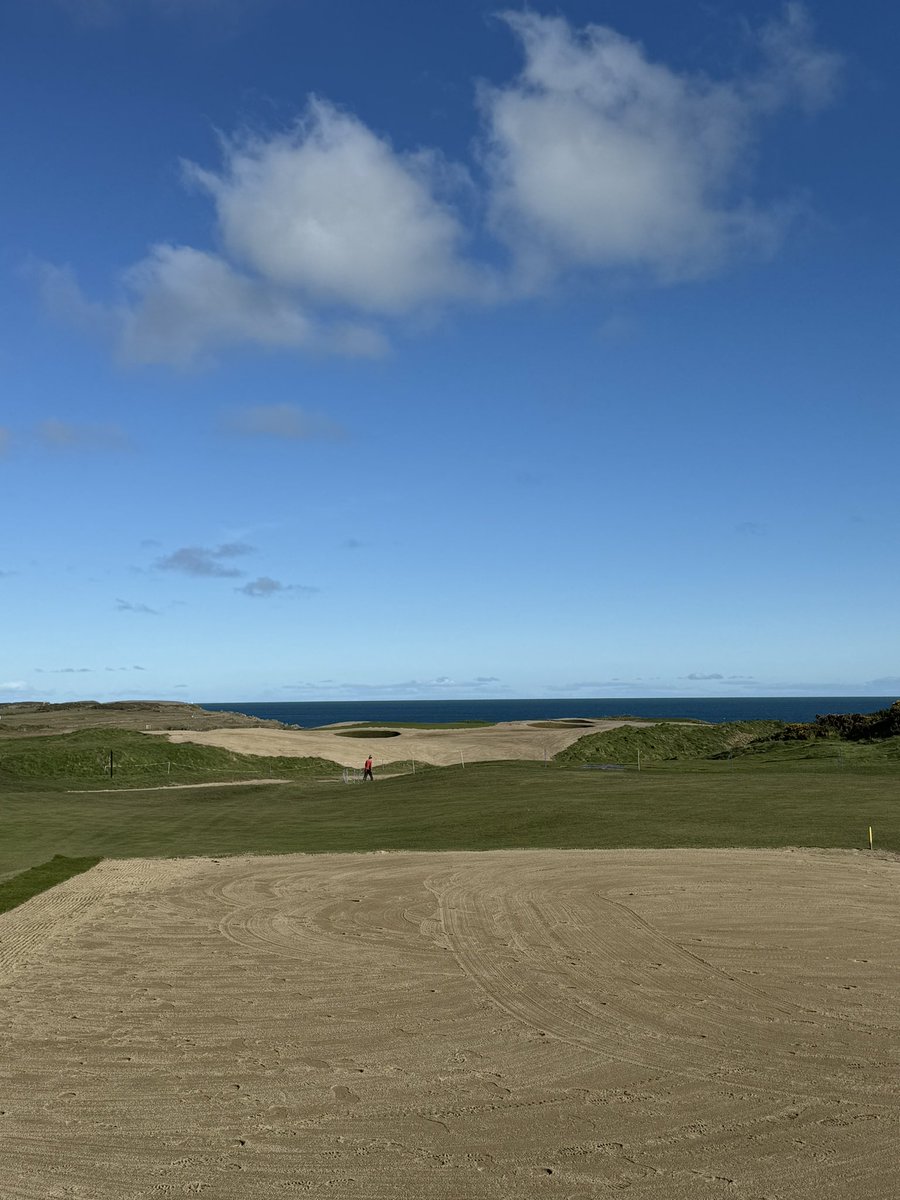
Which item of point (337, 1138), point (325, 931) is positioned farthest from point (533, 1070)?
point (325, 931)

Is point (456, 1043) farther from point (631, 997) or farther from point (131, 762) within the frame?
point (131, 762)

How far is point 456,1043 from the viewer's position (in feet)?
41.0

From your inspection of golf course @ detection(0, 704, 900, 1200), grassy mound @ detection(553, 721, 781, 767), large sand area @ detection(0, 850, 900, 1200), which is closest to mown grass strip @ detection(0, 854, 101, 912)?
golf course @ detection(0, 704, 900, 1200)

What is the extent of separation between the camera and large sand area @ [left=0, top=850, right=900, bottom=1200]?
9133 millimetres

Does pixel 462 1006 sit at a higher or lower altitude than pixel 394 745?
higher

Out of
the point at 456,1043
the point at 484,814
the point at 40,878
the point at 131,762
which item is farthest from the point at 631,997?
the point at 131,762

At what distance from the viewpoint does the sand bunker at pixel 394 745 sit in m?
69.0

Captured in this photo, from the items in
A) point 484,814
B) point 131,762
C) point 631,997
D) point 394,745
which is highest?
point 631,997

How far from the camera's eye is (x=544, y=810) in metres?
34.7

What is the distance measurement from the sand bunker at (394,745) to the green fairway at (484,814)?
2126 centimetres

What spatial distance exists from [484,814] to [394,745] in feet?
136

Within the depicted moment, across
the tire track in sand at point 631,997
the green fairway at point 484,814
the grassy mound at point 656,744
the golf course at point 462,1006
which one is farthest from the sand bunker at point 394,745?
the tire track in sand at point 631,997

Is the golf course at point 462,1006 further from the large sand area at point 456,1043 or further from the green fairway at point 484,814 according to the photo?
the green fairway at point 484,814

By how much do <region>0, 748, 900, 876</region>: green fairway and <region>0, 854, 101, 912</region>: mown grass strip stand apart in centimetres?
89
